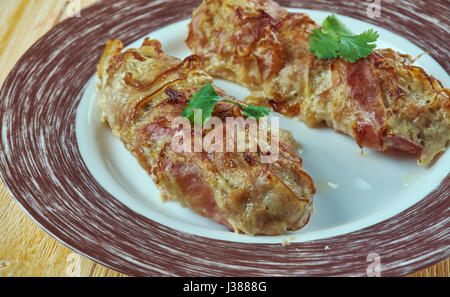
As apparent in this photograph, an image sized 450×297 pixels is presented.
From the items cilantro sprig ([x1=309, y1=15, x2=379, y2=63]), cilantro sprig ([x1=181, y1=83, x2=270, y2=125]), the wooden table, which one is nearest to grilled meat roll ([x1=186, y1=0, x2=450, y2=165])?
cilantro sprig ([x1=309, y1=15, x2=379, y2=63])

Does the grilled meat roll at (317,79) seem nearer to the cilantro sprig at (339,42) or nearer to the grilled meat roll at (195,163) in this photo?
the cilantro sprig at (339,42)

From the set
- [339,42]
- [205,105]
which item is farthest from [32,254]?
[339,42]

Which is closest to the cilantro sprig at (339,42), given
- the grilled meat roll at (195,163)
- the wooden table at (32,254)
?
the grilled meat roll at (195,163)

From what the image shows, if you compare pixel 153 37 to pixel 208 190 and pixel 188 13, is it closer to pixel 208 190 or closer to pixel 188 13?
pixel 188 13

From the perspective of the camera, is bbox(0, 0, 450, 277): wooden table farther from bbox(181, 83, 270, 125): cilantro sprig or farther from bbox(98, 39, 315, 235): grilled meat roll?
bbox(181, 83, 270, 125): cilantro sprig

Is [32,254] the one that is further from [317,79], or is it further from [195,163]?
[317,79]
